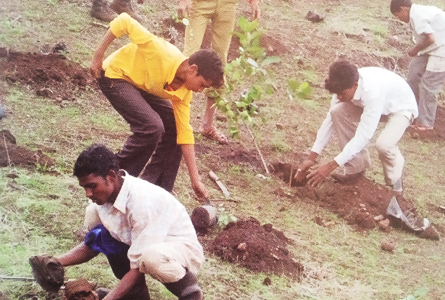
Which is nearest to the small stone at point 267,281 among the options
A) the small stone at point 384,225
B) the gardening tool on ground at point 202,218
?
the gardening tool on ground at point 202,218

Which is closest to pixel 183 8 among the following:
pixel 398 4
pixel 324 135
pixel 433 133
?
pixel 324 135

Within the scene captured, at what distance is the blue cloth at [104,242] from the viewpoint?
2.59 metres

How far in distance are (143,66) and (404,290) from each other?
2364mm

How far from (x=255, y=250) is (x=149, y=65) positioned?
4.57ft

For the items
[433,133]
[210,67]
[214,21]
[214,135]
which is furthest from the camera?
[433,133]

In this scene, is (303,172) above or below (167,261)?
below

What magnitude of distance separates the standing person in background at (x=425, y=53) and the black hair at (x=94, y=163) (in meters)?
4.80

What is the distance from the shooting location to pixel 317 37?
336 inches

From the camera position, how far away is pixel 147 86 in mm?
3490

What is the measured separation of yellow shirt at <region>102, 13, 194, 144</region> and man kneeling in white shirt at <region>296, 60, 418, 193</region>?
4.74ft

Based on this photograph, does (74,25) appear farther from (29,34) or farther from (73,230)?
(73,230)

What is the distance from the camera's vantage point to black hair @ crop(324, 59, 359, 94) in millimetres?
4289

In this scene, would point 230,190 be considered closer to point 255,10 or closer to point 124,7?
point 255,10

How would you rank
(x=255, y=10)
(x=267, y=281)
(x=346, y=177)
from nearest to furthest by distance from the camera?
(x=267, y=281) < (x=255, y=10) < (x=346, y=177)
